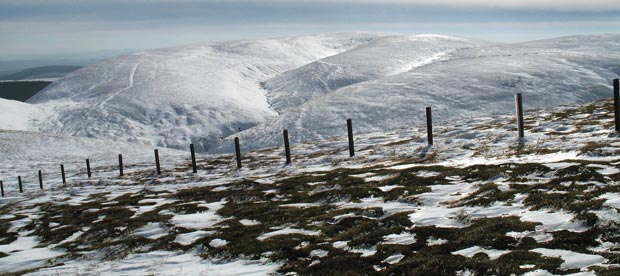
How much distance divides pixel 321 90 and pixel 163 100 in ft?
143

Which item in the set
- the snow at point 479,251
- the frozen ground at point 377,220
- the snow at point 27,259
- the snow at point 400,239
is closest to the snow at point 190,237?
the frozen ground at point 377,220

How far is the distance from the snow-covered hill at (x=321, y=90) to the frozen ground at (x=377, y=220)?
50.3 meters

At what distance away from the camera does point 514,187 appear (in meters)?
12.5

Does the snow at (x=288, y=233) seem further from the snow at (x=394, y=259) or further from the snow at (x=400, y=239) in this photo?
the snow at (x=394, y=259)

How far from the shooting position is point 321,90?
132 metres

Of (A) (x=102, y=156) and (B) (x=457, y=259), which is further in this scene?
(A) (x=102, y=156)

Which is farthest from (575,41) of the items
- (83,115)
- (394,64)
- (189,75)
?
(83,115)

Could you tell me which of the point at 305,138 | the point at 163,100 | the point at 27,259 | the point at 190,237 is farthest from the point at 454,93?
the point at 163,100

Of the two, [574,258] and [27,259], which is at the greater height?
[574,258]

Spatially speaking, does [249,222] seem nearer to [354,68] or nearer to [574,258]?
[574,258]

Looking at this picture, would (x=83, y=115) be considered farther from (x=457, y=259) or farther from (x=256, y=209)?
(x=457, y=259)

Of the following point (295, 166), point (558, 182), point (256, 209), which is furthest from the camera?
point (295, 166)

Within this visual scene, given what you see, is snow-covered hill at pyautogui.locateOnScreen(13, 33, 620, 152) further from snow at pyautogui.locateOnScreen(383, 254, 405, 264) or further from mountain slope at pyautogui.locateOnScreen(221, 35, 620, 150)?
snow at pyautogui.locateOnScreen(383, 254, 405, 264)

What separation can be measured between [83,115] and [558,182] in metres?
135
